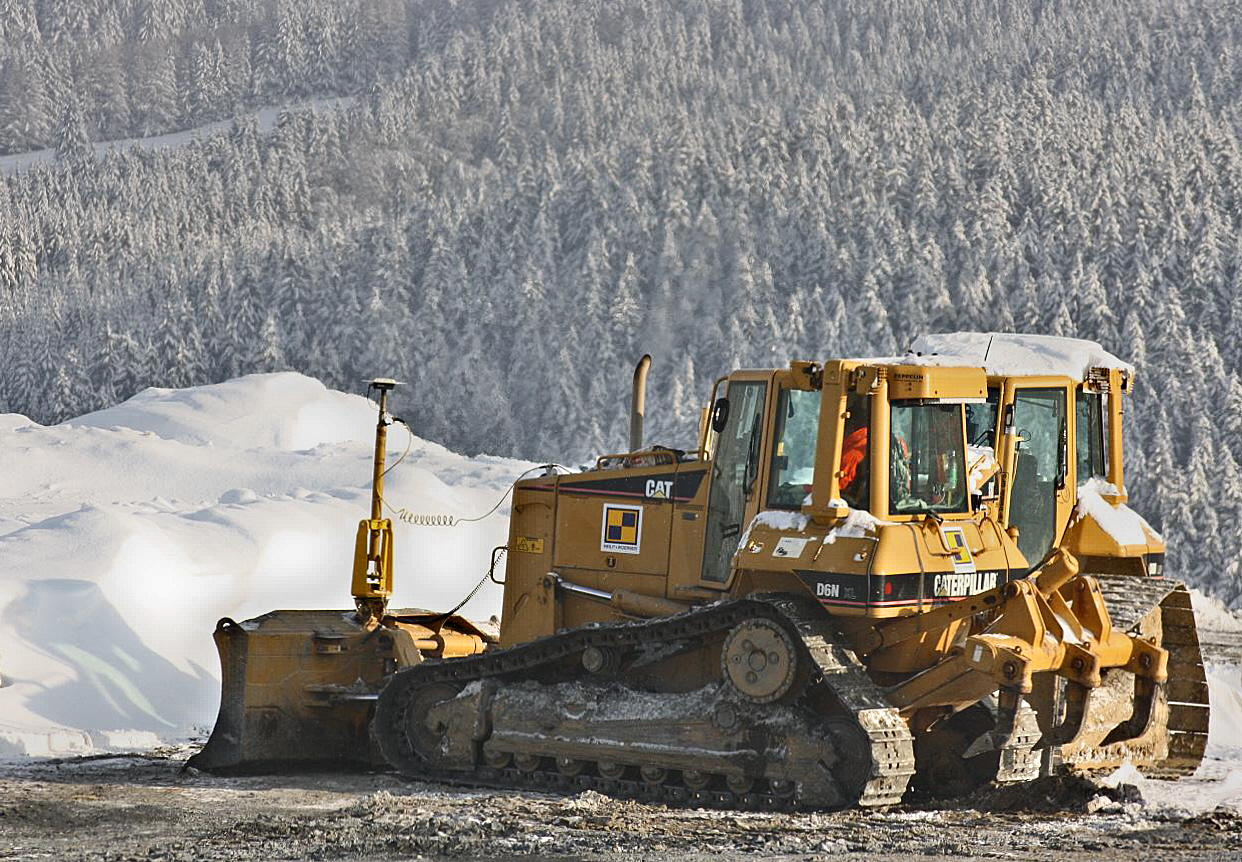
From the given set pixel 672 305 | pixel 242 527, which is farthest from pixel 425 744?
pixel 672 305

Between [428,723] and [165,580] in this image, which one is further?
[165,580]

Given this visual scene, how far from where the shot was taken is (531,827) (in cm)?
884

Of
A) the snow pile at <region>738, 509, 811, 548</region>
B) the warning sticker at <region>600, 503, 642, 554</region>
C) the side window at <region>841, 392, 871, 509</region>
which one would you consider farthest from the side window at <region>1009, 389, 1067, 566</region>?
the warning sticker at <region>600, 503, 642, 554</region>

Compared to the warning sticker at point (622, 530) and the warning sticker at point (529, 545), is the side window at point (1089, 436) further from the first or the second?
the warning sticker at point (529, 545)

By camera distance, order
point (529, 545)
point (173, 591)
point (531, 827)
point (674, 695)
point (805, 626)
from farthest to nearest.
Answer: point (173, 591) < point (529, 545) < point (674, 695) < point (805, 626) < point (531, 827)

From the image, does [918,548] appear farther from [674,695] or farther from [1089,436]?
[1089,436]

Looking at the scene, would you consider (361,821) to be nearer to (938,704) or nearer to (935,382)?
(938,704)

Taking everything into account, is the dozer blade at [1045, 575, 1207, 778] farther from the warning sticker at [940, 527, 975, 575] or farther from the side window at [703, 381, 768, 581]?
the side window at [703, 381, 768, 581]

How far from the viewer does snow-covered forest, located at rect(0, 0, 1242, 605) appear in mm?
52156

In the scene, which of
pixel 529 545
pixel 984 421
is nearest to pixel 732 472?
pixel 984 421

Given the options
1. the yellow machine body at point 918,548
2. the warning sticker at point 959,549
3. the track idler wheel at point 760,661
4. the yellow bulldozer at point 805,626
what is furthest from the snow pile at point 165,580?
the warning sticker at point 959,549

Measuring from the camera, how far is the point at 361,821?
9.02 metres

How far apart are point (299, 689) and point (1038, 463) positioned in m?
5.54

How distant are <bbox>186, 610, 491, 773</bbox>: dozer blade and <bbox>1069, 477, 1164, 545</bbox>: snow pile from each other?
4.93 meters
